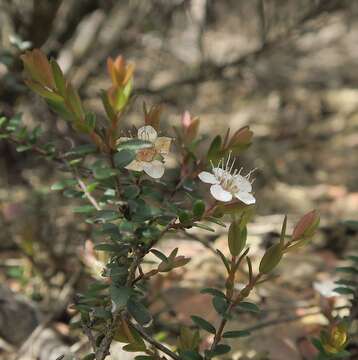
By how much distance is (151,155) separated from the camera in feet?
3.53

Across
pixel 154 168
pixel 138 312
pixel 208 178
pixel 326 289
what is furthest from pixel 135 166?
pixel 326 289

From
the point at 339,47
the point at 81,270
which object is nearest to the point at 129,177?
the point at 81,270

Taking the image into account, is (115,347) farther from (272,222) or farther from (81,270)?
(272,222)

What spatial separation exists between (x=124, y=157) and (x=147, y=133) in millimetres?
97

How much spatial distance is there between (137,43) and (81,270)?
6.99 ft

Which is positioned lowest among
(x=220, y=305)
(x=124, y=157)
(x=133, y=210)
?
(x=220, y=305)

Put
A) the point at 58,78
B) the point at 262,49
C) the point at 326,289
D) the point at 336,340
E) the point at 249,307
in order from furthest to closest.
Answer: the point at 262,49 < the point at 326,289 < the point at 336,340 < the point at 249,307 < the point at 58,78

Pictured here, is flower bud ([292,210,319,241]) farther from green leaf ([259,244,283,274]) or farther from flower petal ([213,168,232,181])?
flower petal ([213,168,232,181])

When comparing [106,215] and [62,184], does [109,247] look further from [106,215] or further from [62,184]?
[62,184]

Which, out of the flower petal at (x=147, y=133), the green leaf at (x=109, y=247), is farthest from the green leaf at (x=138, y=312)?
the flower petal at (x=147, y=133)

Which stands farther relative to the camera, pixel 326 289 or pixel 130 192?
pixel 326 289

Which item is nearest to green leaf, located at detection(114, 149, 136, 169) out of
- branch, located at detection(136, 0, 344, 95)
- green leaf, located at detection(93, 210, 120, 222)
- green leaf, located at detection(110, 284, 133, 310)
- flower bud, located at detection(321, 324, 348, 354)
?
green leaf, located at detection(93, 210, 120, 222)

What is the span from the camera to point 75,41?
3.40 metres

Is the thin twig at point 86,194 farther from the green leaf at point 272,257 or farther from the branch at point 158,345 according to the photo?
the green leaf at point 272,257
